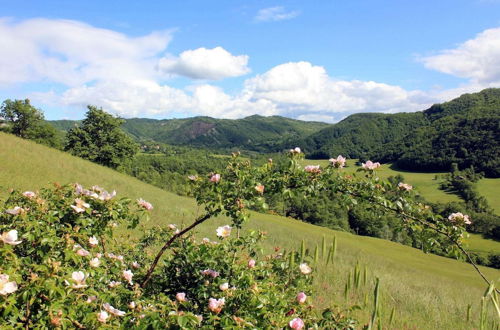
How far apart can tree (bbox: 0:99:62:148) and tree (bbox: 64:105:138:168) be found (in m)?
9.36

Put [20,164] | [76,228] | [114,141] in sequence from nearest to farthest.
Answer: [76,228], [20,164], [114,141]

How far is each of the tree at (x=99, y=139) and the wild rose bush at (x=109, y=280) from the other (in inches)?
1906

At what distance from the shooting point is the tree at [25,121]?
53062mm

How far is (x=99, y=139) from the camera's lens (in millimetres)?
49812

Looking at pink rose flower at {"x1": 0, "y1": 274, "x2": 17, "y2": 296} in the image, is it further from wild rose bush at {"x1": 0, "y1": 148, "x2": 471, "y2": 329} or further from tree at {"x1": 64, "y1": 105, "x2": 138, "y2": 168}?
tree at {"x1": 64, "y1": 105, "x2": 138, "y2": 168}

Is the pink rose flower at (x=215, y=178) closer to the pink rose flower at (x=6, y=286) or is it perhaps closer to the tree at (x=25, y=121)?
the pink rose flower at (x=6, y=286)

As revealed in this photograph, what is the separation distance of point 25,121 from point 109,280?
6251 cm

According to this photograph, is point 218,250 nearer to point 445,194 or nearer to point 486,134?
point 445,194

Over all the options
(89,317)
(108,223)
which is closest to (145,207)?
(108,223)

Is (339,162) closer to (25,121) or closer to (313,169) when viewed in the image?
(313,169)

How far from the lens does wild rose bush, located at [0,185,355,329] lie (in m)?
2.46

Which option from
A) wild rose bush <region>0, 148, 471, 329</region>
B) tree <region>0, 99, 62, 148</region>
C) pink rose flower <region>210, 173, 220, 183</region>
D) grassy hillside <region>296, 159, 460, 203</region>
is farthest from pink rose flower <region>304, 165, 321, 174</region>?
grassy hillside <region>296, 159, 460, 203</region>

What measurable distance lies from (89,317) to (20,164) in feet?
68.5

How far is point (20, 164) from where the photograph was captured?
1945 cm
